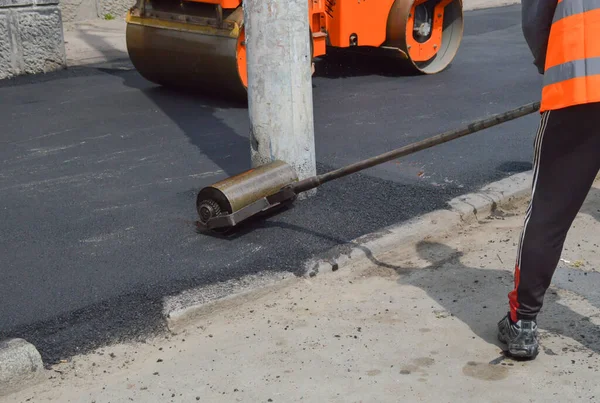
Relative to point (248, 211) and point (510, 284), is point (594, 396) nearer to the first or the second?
point (510, 284)

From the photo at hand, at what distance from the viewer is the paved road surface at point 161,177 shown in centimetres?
392

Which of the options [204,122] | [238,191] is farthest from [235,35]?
[238,191]

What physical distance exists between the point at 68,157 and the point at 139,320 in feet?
8.52

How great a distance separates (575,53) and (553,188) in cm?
50

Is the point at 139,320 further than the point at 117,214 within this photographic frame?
No

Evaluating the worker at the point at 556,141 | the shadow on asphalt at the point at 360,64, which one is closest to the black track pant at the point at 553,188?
the worker at the point at 556,141

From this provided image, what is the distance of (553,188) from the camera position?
10.5 feet

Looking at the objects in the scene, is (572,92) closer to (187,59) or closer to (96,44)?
(187,59)

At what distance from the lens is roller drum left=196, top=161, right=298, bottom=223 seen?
14.6 ft

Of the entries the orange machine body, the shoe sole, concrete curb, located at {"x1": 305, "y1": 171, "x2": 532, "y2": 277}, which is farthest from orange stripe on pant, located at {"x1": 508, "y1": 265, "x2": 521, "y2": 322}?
the orange machine body

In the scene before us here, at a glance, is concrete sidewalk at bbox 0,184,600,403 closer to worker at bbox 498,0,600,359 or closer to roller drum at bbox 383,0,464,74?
worker at bbox 498,0,600,359

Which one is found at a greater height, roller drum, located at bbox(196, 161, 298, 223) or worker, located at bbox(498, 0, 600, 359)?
worker, located at bbox(498, 0, 600, 359)

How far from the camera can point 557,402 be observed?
3.09m

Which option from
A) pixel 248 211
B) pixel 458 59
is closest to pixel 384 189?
pixel 248 211
